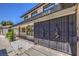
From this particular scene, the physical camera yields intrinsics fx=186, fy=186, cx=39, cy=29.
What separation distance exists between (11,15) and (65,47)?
67.3 inches

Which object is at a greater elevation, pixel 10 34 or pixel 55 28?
pixel 55 28

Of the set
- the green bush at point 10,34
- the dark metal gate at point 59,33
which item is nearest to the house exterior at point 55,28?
the dark metal gate at point 59,33

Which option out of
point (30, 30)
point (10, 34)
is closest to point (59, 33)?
point (30, 30)

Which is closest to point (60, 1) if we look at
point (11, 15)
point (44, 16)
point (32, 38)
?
point (44, 16)

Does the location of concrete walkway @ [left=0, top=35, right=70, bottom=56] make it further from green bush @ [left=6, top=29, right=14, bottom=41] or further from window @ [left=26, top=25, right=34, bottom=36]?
window @ [left=26, top=25, right=34, bottom=36]

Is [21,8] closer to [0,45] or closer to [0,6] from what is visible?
[0,6]

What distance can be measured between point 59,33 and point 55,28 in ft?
0.88

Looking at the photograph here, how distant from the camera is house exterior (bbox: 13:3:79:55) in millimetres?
4688

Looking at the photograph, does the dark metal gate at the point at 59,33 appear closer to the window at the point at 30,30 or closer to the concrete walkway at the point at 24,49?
the window at the point at 30,30

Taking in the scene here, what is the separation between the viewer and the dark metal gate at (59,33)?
4818 mm

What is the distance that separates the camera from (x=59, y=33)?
17.3 feet

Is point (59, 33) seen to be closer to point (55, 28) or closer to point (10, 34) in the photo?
point (55, 28)

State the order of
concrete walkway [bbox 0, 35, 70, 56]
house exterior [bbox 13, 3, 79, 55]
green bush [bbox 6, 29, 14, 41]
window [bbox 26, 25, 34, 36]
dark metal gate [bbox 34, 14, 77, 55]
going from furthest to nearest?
window [bbox 26, 25, 34, 36], green bush [bbox 6, 29, 14, 41], concrete walkway [bbox 0, 35, 70, 56], dark metal gate [bbox 34, 14, 77, 55], house exterior [bbox 13, 3, 79, 55]

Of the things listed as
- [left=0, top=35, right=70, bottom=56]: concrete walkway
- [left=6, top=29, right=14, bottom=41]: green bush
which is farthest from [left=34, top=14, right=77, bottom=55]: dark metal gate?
[left=6, top=29, right=14, bottom=41]: green bush
